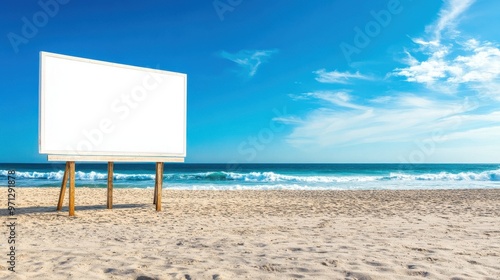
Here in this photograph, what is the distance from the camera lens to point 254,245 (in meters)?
6.19

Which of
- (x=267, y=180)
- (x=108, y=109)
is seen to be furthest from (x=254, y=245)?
(x=267, y=180)

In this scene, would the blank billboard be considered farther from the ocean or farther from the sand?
the ocean

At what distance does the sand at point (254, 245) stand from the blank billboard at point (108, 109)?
6.16ft

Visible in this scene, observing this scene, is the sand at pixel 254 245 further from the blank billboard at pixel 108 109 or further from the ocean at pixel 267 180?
the ocean at pixel 267 180

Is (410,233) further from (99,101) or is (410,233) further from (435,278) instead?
(99,101)

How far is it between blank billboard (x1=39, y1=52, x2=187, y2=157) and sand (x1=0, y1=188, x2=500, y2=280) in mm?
1878

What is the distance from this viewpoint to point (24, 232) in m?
7.48

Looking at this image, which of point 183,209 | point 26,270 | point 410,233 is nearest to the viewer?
point 26,270

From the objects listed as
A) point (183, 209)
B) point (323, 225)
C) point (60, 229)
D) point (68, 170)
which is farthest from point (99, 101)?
point (323, 225)

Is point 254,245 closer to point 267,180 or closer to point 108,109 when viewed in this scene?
point 108,109

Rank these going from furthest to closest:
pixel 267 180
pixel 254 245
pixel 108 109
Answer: pixel 267 180
pixel 108 109
pixel 254 245

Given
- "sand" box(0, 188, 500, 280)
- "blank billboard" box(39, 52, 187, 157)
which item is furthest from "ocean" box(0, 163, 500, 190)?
"sand" box(0, 188, 500, 280)

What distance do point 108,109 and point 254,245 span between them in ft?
18.8

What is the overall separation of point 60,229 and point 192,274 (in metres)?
4.74
